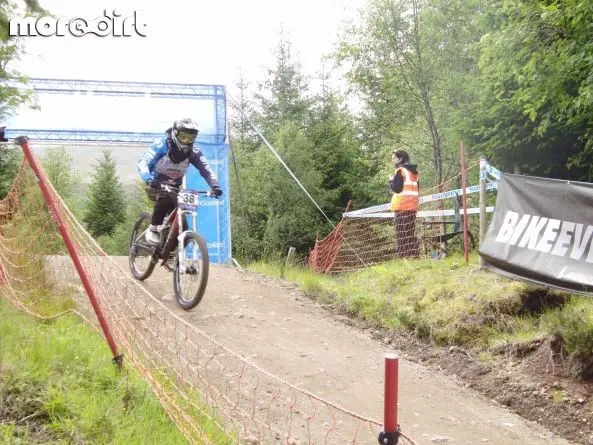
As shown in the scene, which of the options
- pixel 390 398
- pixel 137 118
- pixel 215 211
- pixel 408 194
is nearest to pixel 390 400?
pixel 390 398

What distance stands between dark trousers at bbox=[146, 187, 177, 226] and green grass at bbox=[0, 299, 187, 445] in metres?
2.63

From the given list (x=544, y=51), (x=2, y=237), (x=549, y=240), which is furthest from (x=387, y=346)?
(x=544, y=51)

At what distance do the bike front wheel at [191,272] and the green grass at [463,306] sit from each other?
2035 millimetres

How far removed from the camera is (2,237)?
6.06 metres

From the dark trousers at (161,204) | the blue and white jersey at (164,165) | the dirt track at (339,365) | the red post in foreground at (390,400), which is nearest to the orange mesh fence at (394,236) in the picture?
the dirt track at (339,365)

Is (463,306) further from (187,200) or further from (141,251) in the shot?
(141,251)

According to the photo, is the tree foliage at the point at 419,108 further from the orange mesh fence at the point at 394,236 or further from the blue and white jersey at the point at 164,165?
the blue and white jersey at the point at 164,165

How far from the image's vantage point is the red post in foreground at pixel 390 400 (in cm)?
195

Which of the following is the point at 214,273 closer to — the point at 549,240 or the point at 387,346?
the point at 387,346

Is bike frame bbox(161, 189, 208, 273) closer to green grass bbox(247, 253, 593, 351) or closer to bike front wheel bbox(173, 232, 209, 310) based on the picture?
bike front wheel bbox(173, 232, 209, 310)

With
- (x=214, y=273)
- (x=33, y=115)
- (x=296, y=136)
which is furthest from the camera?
(x=296, y=136)

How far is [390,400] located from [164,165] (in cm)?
493

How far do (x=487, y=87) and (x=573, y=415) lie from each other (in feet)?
25.2

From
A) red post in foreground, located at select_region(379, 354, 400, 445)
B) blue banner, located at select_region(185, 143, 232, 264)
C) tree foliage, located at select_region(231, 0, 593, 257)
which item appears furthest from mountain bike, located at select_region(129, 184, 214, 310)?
blue banner, located at select_region(185, 143, 232, 264)
